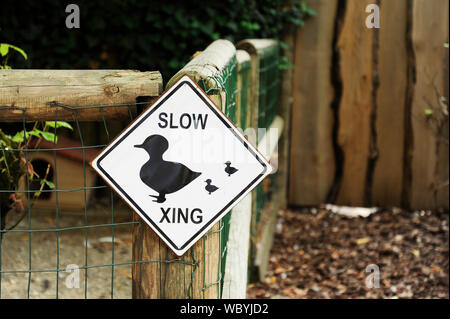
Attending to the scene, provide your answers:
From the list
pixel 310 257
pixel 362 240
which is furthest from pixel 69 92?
pixel 362 240

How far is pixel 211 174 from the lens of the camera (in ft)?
6.07

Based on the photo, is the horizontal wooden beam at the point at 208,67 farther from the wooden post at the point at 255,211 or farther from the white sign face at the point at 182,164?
the wooden post at the point at 255,211

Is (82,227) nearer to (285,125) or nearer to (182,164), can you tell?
(182,164)

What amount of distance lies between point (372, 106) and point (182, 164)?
3.70 meters

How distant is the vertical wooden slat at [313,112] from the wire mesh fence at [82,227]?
296mm

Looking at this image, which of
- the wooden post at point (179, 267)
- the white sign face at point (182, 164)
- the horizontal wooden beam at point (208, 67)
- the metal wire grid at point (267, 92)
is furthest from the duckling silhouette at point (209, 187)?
the metal wire grid at point (267, 92)

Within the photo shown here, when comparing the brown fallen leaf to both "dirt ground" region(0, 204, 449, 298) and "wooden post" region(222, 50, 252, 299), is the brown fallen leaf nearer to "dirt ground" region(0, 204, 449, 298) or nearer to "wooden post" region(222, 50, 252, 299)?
"dirt ground" region(0, 204, 449, 298)

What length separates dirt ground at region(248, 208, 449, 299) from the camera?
158 inches

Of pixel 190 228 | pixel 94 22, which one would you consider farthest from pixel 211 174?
pixel 94 22

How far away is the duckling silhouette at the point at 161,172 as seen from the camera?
182cm

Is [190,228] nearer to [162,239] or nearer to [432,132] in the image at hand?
[162,239]

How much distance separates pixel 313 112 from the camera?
5375 mm

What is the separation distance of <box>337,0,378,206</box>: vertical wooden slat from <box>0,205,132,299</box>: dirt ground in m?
1.90
